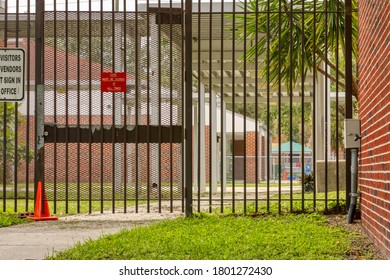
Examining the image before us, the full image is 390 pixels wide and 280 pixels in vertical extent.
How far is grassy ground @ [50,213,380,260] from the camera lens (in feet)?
18.3

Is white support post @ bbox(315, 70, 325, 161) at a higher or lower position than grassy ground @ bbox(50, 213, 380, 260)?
higher

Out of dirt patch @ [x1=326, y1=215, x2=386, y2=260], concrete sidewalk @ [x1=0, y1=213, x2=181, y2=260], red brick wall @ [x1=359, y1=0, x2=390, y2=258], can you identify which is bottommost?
concrete sidewalk @ [x1=0, y1=213, x2=181, y2=260]

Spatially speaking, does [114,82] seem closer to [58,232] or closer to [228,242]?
[58,232]

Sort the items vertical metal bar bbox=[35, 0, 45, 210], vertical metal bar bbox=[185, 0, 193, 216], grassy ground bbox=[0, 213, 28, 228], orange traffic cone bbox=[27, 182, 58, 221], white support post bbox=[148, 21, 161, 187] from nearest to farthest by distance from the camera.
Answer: grassy ground bbox=[0, 213, 28, 228]
vertical metal bar bbox=[185, 0, 193, 216]
orange traffic cone bbox=[27, 182, 58, 221]
vertical metal bar bbox=[35, 0, 45, 210]
white support post bbox=[148, 21, 161, 187]

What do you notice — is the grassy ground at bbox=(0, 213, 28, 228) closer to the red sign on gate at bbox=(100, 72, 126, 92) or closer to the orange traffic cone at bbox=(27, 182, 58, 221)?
the orange traffic cone at bbox=(27, 182, 58, 221)

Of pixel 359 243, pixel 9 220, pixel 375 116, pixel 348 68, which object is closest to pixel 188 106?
pixel 348 68

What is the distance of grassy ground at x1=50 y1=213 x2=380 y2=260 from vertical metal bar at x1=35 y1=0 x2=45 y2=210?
1936 millimetres

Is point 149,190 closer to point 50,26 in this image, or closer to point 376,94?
point 50,26

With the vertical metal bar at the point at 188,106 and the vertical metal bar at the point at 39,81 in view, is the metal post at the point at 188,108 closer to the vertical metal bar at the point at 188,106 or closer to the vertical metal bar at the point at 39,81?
the vertical metal bar at the point at 188,106

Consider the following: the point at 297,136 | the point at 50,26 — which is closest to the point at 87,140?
the point at 50,26

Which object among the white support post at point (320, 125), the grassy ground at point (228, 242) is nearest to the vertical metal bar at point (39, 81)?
the grassy ground at point (228, 242)

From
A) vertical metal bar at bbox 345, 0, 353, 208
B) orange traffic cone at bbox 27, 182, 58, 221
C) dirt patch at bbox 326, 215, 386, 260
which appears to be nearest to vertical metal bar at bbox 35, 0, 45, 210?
orange traffic cone at bbox 27, 182, 58, 221

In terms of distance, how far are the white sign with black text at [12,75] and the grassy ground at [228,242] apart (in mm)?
1736

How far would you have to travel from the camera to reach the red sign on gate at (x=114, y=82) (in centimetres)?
909
